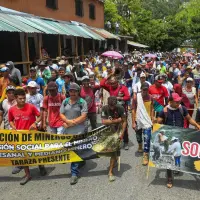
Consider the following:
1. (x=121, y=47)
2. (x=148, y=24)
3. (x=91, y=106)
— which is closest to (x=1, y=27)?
(x=91, y=106)

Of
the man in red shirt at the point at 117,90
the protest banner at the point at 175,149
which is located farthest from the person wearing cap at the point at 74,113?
the man in red shirt at the point at 117,90

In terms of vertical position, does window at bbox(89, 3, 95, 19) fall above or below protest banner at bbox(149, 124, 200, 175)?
above

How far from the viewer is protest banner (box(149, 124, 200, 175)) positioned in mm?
5023

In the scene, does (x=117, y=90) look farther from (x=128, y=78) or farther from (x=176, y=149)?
(x=128, y=78)

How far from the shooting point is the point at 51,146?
18.2 ft

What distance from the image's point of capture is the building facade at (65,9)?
16.7 metres

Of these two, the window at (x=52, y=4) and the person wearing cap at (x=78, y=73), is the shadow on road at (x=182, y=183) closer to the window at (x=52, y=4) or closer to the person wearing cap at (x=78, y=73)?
the person wearing cap at (x=78, y=73)

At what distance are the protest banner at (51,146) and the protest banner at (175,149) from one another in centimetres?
75

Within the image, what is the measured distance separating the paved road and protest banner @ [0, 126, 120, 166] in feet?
1.10

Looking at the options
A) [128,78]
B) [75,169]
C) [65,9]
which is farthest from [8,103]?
[65,9]

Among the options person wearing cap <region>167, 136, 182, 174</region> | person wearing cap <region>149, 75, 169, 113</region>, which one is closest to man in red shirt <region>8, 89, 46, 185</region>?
person wearing cap <region>167, 136, 182, 174</region>

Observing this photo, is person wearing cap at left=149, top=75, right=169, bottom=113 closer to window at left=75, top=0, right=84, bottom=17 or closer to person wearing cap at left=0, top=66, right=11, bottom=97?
person wearing cap at left=0, top=66, right=11, bottom=97

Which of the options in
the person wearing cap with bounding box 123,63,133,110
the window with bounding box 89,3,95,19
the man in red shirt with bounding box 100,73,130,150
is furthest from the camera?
the window with bounding box 89,3,95,19

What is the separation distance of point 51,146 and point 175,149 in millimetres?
2174
